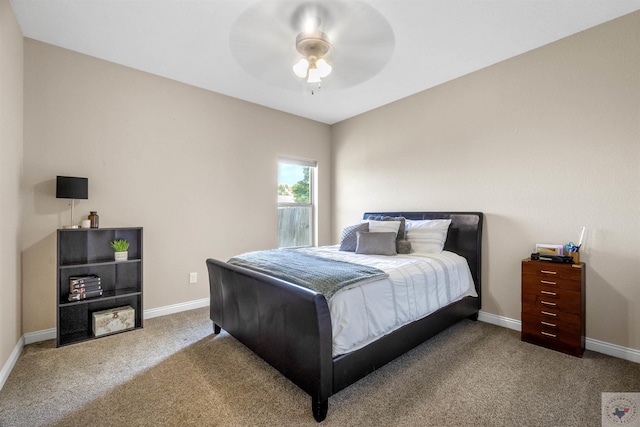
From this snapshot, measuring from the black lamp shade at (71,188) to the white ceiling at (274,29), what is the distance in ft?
4.05

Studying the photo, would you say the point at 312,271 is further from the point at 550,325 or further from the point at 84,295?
the point at 84,295

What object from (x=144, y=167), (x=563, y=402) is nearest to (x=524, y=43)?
(x=563, y=402)

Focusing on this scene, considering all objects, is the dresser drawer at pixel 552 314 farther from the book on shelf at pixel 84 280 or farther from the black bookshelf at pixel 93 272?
the book on shelf at pixel 84 280

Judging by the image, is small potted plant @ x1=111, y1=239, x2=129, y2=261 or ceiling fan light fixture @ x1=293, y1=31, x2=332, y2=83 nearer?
ceiling fan light fixture @ x1=293, y1=31, x2=332, y2=83

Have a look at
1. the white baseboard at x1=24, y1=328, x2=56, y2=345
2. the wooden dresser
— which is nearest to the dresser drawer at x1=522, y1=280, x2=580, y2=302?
the wooden dresser

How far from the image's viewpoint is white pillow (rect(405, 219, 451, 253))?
3.02 metres

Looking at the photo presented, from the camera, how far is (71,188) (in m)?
2.47

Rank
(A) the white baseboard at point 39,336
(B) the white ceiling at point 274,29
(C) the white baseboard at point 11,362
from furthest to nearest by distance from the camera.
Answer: (A) the white baseboard at point 39,336, (B) the white ceiling at point 274,29, (C) the white baseboard at point 11,362

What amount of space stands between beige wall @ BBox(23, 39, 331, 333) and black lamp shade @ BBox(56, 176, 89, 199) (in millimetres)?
245

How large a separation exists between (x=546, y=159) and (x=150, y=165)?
3.93 metres

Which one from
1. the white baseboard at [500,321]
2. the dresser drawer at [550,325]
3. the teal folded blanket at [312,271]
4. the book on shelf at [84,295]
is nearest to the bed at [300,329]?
the teal folded blanket at [312,271]

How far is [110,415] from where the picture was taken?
1.61 metres

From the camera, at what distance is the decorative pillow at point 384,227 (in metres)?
3.22

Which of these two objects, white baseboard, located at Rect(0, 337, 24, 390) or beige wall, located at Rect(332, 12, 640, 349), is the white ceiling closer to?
beige wall, located at Rect(332, 12, 640, 349)
